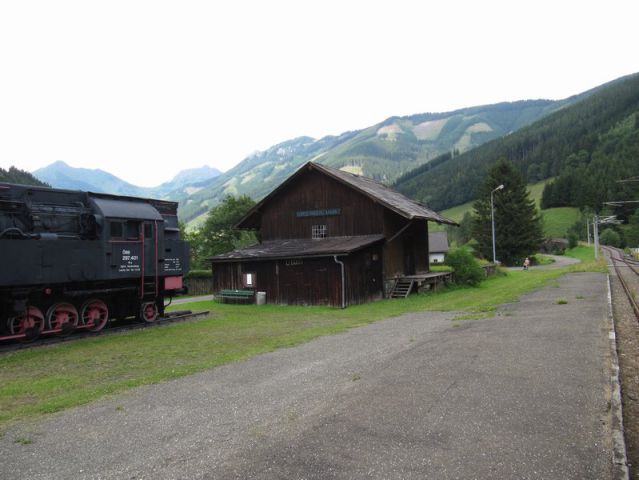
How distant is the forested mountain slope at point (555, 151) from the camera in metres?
133

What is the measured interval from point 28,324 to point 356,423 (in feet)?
40.1

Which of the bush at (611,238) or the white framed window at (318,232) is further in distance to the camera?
the bush at (611,238)

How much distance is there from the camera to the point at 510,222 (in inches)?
2456

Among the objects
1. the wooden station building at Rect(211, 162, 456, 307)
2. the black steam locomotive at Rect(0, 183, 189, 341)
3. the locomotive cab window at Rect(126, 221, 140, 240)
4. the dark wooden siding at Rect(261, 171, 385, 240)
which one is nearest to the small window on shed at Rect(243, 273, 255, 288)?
the wooden station building at Rect(211, 162, 456, 307)

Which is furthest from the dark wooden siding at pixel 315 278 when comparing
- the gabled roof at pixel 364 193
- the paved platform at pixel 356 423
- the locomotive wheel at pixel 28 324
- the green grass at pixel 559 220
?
the green grass at pixel 559 220

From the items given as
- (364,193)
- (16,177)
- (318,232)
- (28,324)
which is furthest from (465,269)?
(16,177)

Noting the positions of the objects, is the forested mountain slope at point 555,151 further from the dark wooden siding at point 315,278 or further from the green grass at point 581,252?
the dark wooden siding at point 315,278

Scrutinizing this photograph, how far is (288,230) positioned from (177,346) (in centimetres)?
1676

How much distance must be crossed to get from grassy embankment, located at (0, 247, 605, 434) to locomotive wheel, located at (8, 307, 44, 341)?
1033 mm

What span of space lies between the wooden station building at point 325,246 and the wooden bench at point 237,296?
0.52m

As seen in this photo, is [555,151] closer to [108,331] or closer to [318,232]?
[318,232]

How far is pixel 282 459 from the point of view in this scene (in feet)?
16.2

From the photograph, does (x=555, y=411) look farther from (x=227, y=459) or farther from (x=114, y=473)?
(x=114, y=473)

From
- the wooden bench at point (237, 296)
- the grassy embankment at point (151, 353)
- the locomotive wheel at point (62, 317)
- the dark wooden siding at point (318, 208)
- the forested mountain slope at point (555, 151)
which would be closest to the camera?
the grassy embankment at point (151, 353)
